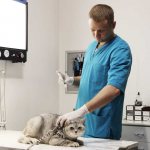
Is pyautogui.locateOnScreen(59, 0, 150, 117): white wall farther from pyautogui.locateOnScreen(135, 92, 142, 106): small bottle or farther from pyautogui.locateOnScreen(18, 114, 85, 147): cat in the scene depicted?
pyautogui.locateOnScreen(18, 114, 85, 147): cat

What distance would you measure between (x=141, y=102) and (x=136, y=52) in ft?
1.58

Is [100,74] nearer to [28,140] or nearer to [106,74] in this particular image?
[106,74]

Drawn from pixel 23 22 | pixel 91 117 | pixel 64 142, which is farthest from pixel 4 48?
pixel 64 142

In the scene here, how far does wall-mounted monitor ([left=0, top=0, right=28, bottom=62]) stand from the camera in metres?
2.57

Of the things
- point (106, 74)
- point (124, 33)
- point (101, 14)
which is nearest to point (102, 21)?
point (101, 14)

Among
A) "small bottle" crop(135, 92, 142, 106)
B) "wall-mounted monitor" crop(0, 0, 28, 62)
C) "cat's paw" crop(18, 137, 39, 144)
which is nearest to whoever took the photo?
"cat's paw" crop(18, 137, 39, 144)

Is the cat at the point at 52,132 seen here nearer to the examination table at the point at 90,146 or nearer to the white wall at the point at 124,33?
the examination table at the point at 90,146

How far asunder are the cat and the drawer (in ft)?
3.89

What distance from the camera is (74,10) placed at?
348 centimetres

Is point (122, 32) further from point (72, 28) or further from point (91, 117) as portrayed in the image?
point (91, 117)

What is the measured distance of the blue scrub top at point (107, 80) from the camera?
1763 mm

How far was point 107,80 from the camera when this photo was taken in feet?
5.98

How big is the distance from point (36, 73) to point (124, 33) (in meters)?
0.94

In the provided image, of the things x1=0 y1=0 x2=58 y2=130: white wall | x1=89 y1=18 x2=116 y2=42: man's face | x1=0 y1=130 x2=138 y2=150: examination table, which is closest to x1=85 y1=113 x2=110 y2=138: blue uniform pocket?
x1=0 y1=130 x2=138 y2=150: examination table
